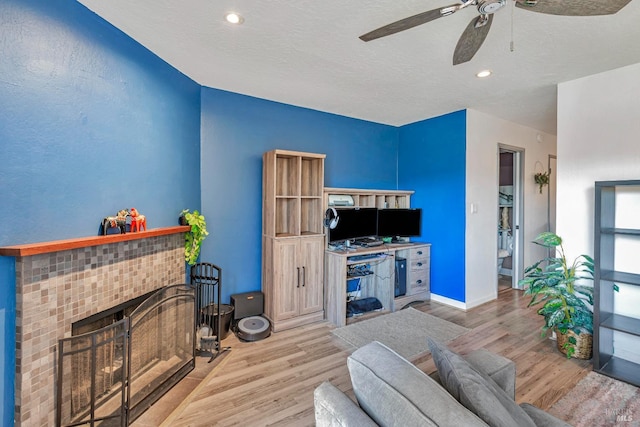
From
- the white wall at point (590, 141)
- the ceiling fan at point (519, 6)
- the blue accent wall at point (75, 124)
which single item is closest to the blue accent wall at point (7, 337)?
the blue accent wall at point (75, 124)

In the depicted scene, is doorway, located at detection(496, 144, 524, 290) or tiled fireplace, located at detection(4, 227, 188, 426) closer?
tiled fireplace, located at detection(4, 227, 188, 426)

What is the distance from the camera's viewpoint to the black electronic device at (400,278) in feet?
12.6

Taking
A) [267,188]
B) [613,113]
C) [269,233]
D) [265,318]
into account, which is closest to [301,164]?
[267,188]

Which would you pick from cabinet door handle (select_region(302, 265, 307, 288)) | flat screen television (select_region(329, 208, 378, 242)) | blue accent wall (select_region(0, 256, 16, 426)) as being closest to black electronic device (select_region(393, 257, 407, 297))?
flat screen television (select_region(329, 208, 378, 242))

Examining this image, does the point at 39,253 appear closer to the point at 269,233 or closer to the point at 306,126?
the point at 269,233

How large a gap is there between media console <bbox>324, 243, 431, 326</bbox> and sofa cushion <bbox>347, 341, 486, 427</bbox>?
219cm

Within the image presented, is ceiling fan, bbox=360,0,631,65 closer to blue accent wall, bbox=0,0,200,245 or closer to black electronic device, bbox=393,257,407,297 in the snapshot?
blue accent wall, bbox=0,0,200,245

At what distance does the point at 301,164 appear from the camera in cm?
344

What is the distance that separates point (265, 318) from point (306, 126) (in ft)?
7.81

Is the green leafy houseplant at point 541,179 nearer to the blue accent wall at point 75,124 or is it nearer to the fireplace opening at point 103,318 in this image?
the blue accent wall at point 75,124

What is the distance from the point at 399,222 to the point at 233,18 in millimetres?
3149

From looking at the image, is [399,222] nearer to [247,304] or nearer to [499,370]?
[247,304]

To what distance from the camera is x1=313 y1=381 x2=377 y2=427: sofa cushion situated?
0.91 metres

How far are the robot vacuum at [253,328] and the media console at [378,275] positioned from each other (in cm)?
79
